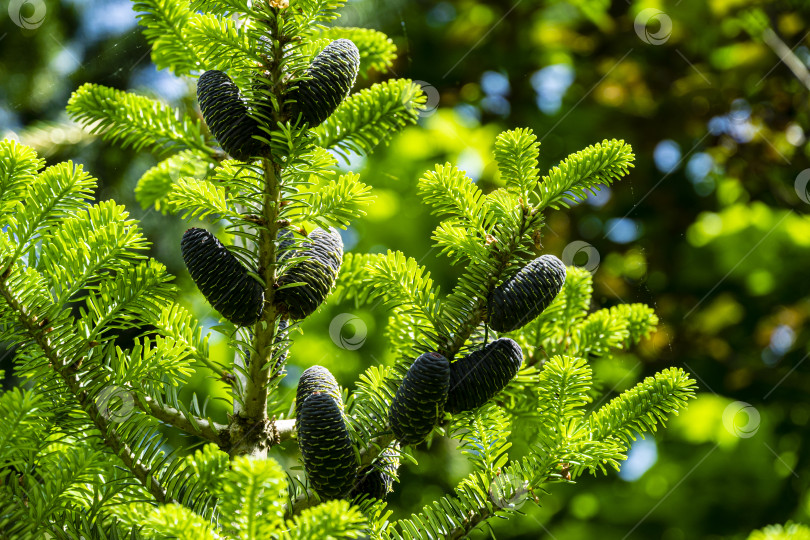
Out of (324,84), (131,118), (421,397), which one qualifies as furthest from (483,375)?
(131,118)

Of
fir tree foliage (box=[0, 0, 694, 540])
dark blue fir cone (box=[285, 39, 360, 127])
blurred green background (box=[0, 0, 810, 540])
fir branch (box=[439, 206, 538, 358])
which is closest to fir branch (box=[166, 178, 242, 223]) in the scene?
fir tree foliage (box=[0, 0, 694, 540])

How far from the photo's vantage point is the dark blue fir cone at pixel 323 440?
63 centimetres

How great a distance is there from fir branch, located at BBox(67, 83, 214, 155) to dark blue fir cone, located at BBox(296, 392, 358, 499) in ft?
1.59

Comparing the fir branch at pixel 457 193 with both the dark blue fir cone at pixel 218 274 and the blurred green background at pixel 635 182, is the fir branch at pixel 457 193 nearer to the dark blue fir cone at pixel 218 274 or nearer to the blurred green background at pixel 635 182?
the dark blue fir cone at pixel 218 274

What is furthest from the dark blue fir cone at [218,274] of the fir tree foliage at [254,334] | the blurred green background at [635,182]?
the blurred green background at [635,182]

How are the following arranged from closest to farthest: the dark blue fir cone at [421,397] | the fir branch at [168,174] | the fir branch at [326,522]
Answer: the fir branch at [326,522], the dark blue fir cone at [421,397], the fir branch at [168,174]

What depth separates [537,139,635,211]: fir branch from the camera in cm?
69

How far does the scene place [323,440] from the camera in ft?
2.08

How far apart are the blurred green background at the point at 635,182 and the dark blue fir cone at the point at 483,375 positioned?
80 cm

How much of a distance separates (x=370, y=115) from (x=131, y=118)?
330 mm

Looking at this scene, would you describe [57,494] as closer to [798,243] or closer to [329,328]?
[329,328]

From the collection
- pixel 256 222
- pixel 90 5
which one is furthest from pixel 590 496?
pixel 90 5

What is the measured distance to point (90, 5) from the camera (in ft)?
6.89

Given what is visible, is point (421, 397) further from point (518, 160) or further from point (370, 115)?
point (370, 115)
